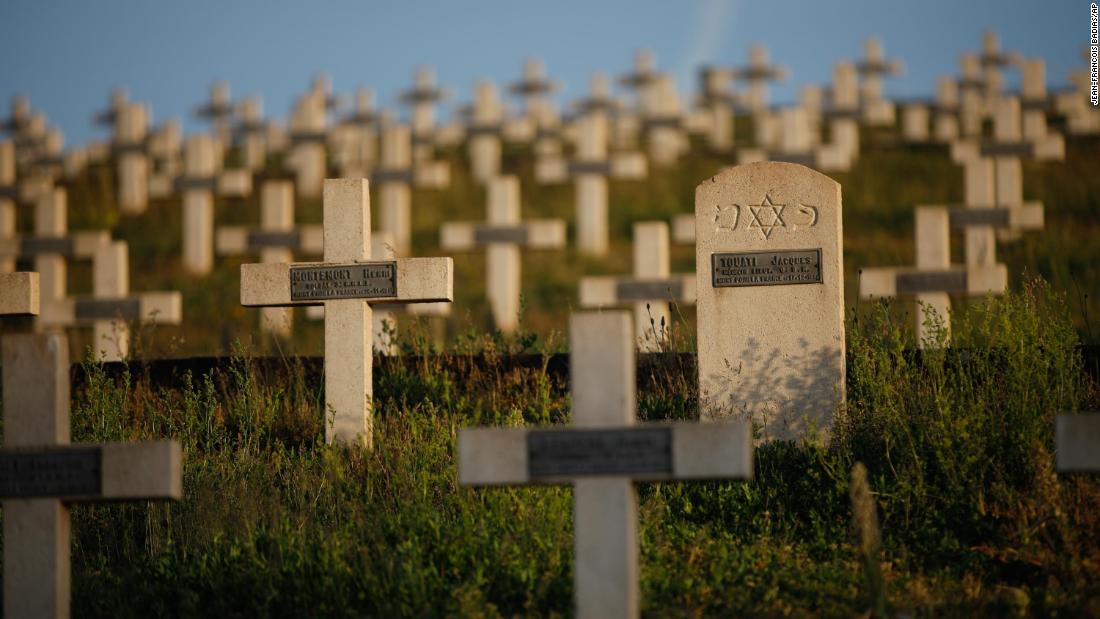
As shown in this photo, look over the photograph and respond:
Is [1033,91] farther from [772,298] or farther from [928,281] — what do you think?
[772,298]

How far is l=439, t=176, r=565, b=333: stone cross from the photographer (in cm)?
1598

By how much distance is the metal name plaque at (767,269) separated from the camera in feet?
28.3

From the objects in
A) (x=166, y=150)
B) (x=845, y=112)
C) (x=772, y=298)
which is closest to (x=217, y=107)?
(x=166, y=150)

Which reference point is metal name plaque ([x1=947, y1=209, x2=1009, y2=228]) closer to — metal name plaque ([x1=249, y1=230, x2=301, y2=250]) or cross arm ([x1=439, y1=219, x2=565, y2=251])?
cross arm ([x1=439, y1=219, x2=565, y2=251])

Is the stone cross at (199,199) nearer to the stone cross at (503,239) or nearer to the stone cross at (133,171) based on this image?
the stone cross at (133,171)

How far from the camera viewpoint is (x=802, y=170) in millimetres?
8680

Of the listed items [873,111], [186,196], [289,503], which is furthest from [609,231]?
[289,503]

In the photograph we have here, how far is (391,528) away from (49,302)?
353 inches

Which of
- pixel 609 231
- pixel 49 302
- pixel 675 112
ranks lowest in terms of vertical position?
pixel 49 302

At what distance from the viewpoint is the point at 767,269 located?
8688 mm

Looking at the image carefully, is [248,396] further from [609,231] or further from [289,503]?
[609,231]

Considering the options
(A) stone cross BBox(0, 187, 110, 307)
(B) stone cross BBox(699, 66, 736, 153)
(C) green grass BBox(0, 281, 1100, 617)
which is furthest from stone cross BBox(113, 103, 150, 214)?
(C) green grass BBox(0, 281, 1100, 617)

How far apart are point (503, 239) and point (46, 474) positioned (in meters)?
10.2

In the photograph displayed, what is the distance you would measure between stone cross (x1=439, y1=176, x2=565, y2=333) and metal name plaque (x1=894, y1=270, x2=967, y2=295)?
4193mm
